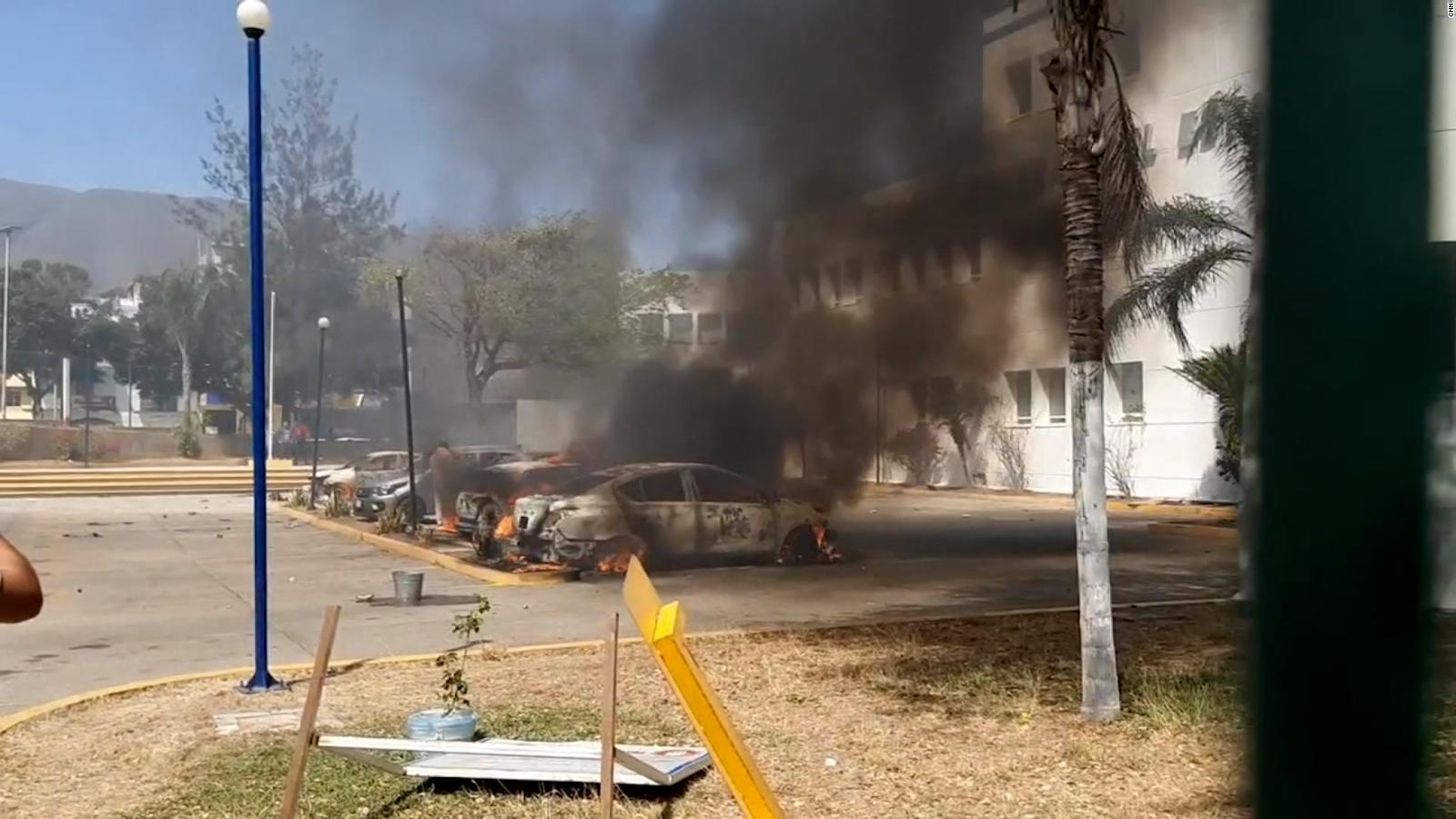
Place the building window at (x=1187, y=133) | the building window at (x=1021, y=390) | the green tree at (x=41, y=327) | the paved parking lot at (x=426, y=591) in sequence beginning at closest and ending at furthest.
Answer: the paved parking lot at (x=426, y=591)
the building window at (x=1187, y=133)
the building window at (x=1021, y=390)
the green tree at (x=41, y=327)

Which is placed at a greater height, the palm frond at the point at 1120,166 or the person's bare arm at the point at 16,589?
the palm frond at the point at 1120,166

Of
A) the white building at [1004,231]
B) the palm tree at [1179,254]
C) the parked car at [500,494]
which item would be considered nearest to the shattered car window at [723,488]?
the parked car at [500,494]

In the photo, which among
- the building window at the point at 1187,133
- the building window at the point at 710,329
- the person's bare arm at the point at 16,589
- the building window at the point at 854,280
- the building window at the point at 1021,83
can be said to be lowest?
the person's bare arm at the point at 16,589

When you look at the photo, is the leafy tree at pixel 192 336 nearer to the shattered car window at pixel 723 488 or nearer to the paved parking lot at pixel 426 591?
the paved parking lot at pixel 426 591

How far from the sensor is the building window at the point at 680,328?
659 inches

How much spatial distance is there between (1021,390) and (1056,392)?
0.52 m

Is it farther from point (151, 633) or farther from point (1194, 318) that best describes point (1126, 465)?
point (151, 633)

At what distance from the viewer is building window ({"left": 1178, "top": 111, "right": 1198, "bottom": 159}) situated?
14408 mm

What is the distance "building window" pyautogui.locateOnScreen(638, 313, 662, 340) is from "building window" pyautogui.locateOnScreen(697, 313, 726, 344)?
2.44 feet

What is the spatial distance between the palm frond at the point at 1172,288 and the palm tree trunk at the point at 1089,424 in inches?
302

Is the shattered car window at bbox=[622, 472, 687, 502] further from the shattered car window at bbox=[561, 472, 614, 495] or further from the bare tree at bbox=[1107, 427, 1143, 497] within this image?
the bare tree at bbox=[1107, 427, 1143, 497]

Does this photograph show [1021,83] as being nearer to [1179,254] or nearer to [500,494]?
[1179,254]

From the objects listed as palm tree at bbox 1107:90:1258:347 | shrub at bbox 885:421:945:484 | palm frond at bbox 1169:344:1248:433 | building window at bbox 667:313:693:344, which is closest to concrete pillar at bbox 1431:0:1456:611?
palm tree at bbox 1107:90:1258:347

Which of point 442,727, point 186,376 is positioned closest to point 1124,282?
point 442,727
